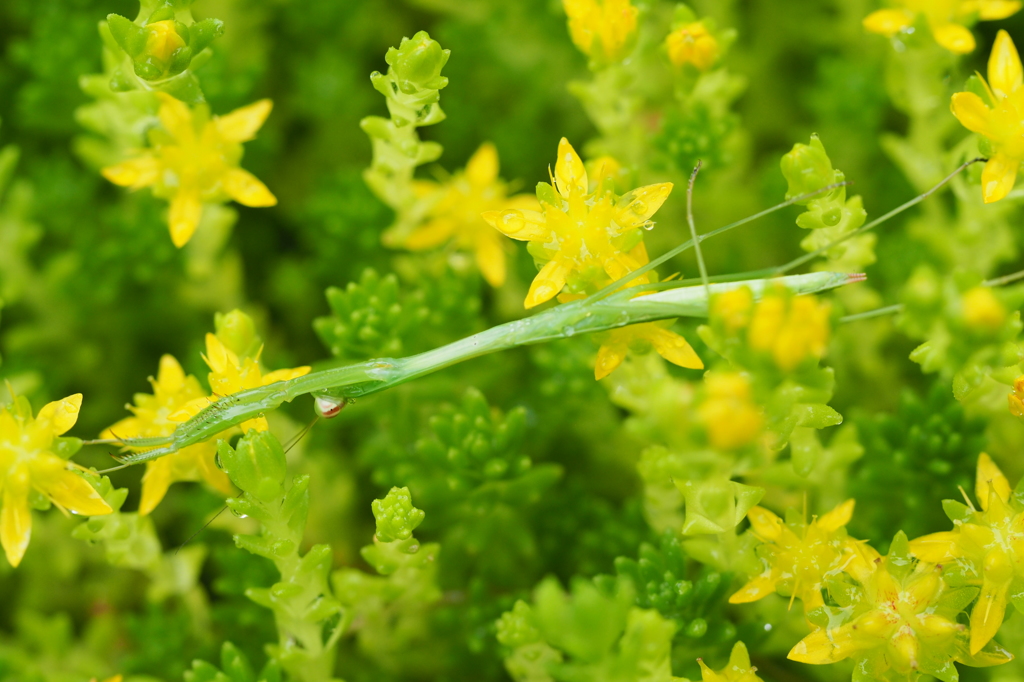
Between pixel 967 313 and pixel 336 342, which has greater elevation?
pixel 967 313

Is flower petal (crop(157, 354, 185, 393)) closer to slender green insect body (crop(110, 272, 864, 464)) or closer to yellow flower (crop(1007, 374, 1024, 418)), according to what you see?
slender green insect body (crop(110, 272, 864, 464))

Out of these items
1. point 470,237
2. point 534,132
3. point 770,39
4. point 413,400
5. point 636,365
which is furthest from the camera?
point 770,39

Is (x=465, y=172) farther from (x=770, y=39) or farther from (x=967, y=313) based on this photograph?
(x=967, y=313)

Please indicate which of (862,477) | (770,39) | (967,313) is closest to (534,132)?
(770,39)

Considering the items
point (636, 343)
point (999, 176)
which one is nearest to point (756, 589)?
point (636, 343)

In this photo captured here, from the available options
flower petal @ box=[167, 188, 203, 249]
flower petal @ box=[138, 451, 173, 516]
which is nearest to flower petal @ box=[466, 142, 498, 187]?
flower petal @ box=[167, 188, 203, 249]

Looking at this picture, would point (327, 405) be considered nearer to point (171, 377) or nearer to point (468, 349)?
point (468, 349)

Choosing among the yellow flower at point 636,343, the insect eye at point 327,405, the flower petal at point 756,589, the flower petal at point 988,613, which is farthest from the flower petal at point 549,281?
the flower petal at point 988,613
